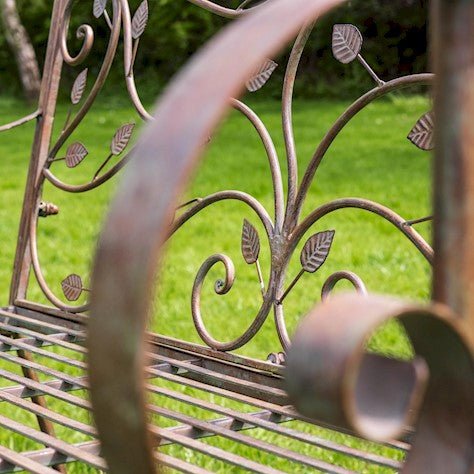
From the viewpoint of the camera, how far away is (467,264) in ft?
2.70

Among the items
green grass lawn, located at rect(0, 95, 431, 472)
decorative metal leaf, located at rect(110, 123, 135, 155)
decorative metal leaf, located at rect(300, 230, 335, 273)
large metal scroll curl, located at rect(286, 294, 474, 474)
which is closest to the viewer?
large metal scroll curl, located at rect(286, 294, 474, 474)

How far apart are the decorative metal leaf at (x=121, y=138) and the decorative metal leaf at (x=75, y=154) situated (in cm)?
12

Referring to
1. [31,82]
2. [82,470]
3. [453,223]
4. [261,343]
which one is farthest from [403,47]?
[453,223]

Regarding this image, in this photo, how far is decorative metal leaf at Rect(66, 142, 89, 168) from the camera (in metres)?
2.18

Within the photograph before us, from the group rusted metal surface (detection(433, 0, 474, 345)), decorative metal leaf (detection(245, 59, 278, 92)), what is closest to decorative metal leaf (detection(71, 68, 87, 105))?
decorative metal leaf (detection(245, 59, 278, 92))

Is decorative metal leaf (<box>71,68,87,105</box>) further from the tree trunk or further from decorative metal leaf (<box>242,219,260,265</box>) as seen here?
the tree trunk

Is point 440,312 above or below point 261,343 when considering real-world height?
above

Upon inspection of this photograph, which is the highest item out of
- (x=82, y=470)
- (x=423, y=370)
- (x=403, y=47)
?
(x=403, y=47)

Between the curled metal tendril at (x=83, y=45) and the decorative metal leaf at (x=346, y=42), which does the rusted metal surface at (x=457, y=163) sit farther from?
the curled metal tendril at (x=83, y=45)

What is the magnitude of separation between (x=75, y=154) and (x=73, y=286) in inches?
11.2

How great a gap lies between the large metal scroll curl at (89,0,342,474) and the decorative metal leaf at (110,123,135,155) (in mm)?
1346

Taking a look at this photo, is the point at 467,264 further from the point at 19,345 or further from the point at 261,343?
the point at 261,343

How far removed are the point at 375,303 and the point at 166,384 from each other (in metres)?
2.37

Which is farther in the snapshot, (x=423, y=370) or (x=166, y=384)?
(x=166, y=384)
